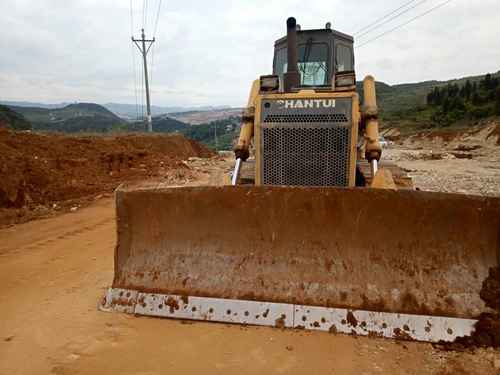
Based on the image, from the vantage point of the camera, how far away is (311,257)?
10.4 feet

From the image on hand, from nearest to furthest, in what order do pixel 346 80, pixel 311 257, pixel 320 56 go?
pixel 311 257
pixel 346 80
pixel 320 56

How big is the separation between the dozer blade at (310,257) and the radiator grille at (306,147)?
958mm

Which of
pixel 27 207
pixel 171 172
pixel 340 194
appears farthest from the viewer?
pixel 171 172

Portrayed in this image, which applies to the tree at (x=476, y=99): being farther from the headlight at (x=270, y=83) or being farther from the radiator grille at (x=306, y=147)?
the radiator grille at (x=306, y=147)

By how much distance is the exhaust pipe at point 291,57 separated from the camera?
185 inches

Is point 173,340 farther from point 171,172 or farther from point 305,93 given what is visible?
point 171,172

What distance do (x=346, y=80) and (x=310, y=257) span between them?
2.24 meters

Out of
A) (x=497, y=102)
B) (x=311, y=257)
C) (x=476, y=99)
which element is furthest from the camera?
(x=476, y=99)

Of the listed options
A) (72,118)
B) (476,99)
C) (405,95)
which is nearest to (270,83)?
(72,118)

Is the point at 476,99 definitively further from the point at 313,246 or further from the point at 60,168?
the point at 313,246

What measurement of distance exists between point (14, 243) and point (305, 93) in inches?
184

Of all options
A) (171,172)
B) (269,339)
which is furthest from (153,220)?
(171,172)

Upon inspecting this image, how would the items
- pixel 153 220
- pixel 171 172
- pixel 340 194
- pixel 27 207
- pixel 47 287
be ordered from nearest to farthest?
pixel 340 194, pixel 153 220, pixel 47 287, pixel 27 207, pixel 171 172

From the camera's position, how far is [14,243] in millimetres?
5820
